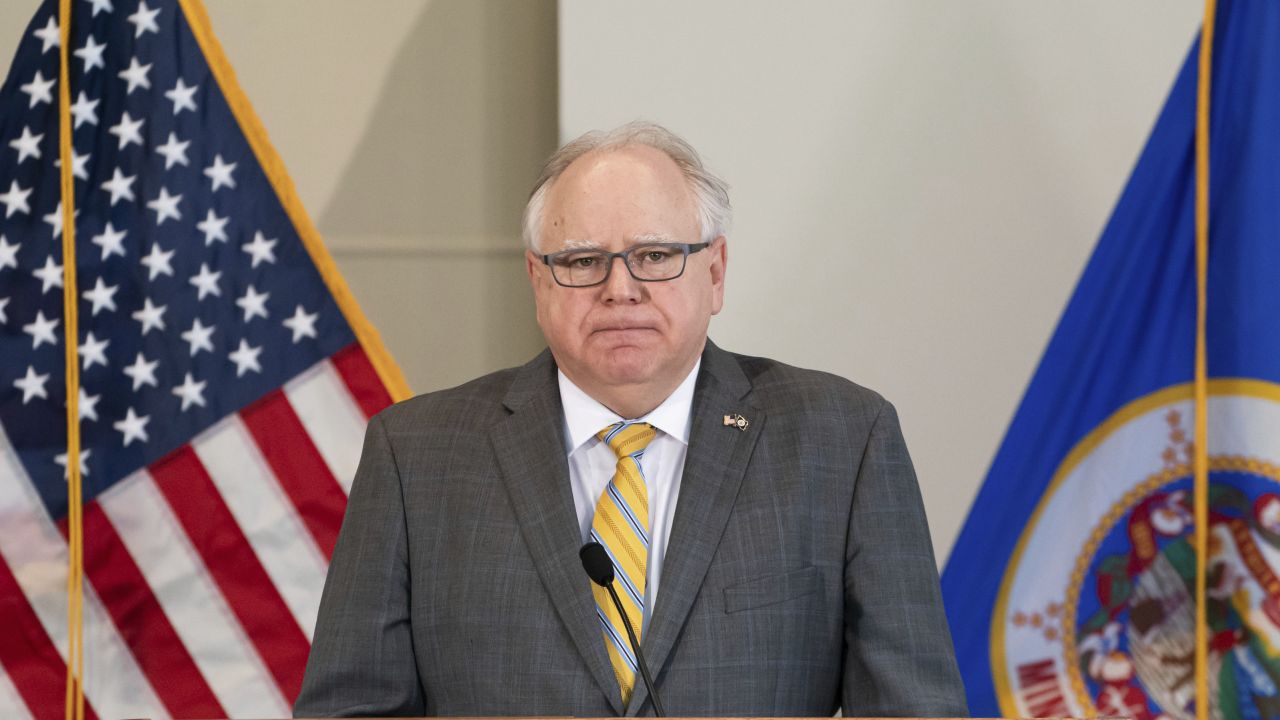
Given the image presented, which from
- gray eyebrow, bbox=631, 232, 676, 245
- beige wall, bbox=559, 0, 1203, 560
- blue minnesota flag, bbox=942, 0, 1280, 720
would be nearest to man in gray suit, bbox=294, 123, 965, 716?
gray eyebrow, bbox=631, 232, 676, 245

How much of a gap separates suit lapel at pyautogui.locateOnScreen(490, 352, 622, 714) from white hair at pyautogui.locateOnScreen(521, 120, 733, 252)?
222mm

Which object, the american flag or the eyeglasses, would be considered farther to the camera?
the american flag

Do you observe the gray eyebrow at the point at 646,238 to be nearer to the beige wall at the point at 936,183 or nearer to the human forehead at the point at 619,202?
the human forehead at the point at 619,202

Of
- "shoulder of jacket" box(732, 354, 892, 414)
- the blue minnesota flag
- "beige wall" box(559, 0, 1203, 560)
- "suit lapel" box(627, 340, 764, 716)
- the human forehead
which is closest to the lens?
"suit lapel" box(627, 340, 764, 716)

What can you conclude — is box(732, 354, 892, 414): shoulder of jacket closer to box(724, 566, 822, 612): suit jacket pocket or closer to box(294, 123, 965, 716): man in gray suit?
box(294, 123, 965, 716): man in gray suit

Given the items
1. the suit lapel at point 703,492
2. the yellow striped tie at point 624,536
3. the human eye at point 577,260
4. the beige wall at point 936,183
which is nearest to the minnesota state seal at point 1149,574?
the beige wall at point 936,183

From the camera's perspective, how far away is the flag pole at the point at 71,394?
282 cm

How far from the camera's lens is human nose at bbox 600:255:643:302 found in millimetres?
1668

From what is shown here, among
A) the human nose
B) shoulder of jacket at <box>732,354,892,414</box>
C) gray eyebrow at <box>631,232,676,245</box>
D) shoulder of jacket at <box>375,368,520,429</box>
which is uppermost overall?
gray eyebrow at <box>631,232,676,245</box>

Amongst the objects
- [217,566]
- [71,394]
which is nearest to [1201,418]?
[217,566]

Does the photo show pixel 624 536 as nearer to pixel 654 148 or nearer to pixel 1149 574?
pixel 654 148

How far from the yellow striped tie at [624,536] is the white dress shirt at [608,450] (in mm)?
17

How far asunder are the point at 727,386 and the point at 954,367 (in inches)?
57.0

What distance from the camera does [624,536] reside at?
167cm
